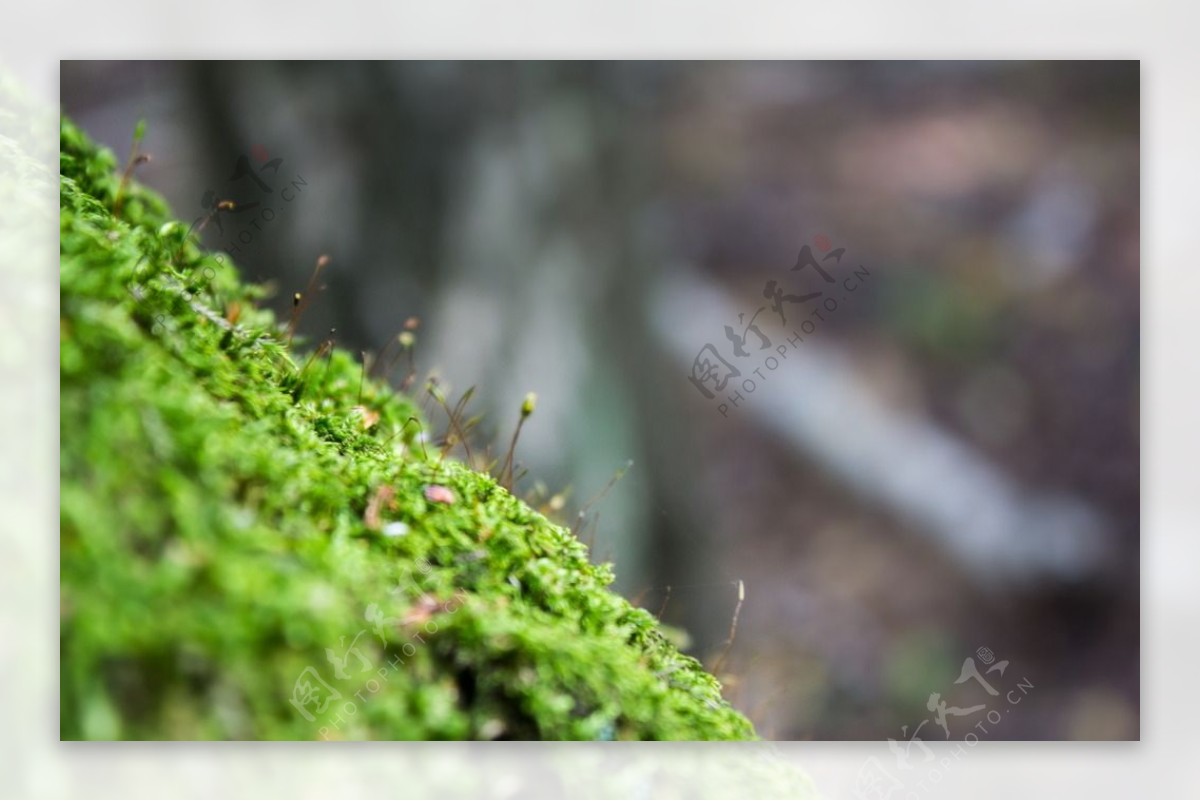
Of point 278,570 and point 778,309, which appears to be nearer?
point 278,570

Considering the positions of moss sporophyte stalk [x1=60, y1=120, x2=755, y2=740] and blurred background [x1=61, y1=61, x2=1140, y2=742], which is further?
blurred background [x1=61, y1=61, x2=1140, y2=742]

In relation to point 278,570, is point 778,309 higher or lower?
higher

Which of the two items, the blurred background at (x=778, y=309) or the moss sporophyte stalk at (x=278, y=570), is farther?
the blurred background at (x=778, y=309)

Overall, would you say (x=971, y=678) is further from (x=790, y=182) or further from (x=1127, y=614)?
(x=790, y=182)
